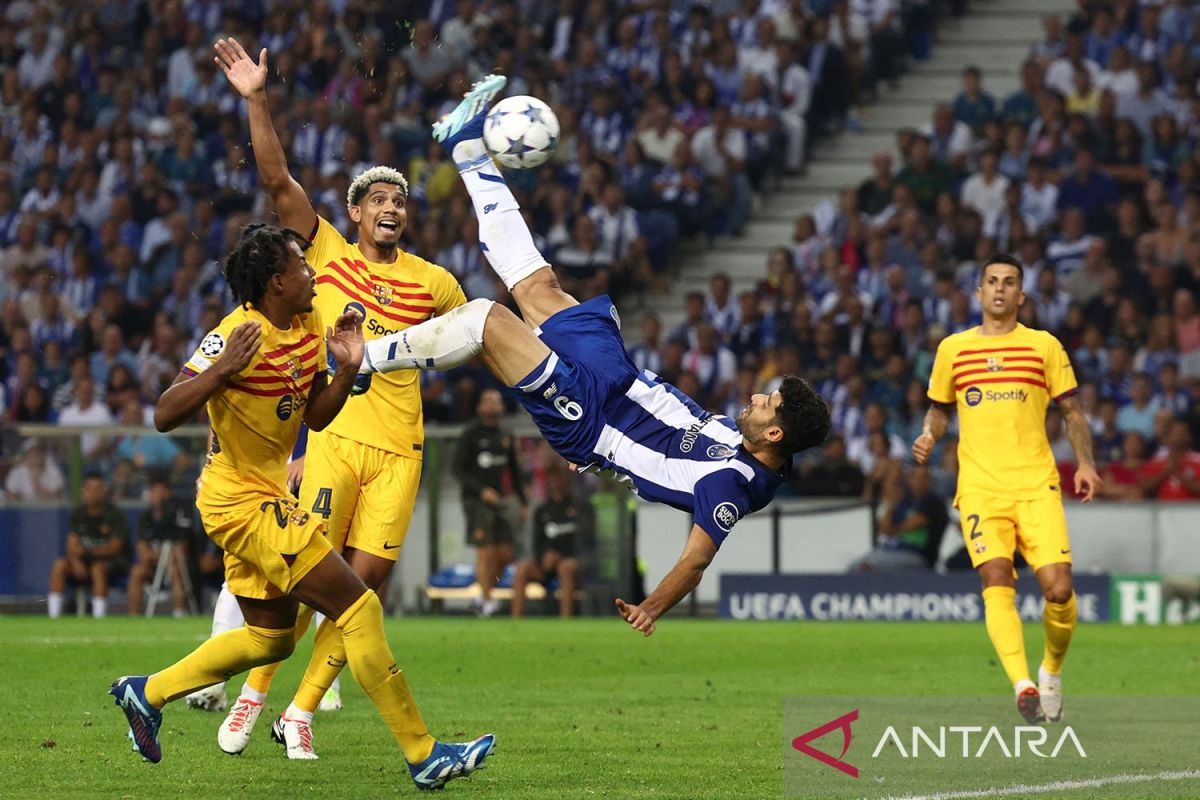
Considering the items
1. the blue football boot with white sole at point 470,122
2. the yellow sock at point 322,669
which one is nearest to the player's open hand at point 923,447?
the blue football boot with white sole at point 470,122

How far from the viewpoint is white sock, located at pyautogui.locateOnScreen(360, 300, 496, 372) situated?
902cm

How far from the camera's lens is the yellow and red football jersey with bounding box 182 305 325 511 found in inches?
313

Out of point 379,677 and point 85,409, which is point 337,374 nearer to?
point 379,677

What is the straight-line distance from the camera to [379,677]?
7.86 m

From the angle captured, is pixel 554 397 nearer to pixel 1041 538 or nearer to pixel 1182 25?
pixel 1041 538

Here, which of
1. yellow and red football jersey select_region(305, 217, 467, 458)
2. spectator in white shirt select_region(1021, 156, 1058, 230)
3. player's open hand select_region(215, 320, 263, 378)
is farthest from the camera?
spectator in white shirt select_region(1021, 156, 1058, 230)

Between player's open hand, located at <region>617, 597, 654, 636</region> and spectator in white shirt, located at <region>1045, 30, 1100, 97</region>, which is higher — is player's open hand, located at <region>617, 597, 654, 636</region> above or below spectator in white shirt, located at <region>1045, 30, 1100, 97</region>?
below

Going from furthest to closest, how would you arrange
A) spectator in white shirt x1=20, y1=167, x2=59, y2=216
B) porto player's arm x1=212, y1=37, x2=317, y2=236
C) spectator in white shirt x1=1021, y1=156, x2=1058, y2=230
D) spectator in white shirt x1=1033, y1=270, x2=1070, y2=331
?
spectator in white shirt x1=20, y1=167, x2=59, y2=216 → spectator in white shirt x1=1021, y1=156, x2=1058, y2=230 → spectator in white shirt x1=1033, y1=270, x2=1070, y2=331 → porto player's arm x1=212, y1=37, x2=317, y2=236

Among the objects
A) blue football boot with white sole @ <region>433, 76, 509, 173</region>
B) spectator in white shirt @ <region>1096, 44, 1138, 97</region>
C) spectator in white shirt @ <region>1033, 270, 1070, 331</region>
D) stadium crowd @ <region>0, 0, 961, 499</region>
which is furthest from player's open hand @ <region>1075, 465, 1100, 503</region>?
spectator in white shirt @ <region>1096, 44, 1138, 97</region>

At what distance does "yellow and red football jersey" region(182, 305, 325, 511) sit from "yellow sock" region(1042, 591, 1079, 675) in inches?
179

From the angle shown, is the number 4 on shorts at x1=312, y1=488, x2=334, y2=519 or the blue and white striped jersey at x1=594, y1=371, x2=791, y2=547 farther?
the number 4 on shorts at x1=312, y1=488, x2=334, y2=519

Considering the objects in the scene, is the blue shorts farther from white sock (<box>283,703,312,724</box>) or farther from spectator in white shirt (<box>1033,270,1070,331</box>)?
spectator in white shirt (<box>1033,270,1070,331</box>)

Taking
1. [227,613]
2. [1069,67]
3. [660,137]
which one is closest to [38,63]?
[660,137]

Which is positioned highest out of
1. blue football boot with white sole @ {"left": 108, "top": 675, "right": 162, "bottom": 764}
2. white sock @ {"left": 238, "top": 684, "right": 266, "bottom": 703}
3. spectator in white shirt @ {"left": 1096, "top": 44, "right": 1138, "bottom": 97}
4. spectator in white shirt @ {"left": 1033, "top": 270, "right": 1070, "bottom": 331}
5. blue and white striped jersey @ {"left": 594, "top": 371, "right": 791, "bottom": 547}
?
spectator in white shirt @ {"left": 1096, "top": 44, "right": 1138, "bottom": 97}
